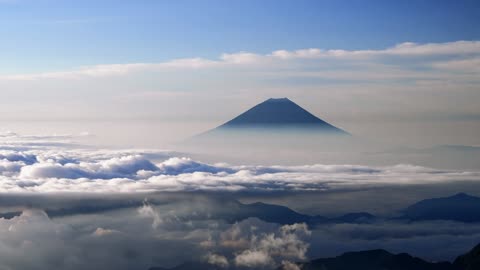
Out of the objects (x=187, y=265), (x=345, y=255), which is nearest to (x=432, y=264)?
(x=345, y=255)

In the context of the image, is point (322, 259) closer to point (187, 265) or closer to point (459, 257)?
point (187, 265)

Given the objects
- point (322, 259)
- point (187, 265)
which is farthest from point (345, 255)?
point (187, 265)

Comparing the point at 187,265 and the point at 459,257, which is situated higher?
the point at 459,257

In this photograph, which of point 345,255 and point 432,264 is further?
point 345,255

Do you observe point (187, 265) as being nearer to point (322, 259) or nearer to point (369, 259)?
point (322, 259)

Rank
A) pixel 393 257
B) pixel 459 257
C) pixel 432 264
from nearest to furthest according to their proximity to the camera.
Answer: pixel 459 257, pixel 432 264, pixel 393 257

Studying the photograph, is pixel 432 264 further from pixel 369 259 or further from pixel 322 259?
pixel 322 259

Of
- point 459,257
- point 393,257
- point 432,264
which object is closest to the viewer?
point 459,257

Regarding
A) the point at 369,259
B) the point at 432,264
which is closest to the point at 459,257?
the point at 432,264

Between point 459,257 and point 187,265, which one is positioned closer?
point 459,257
